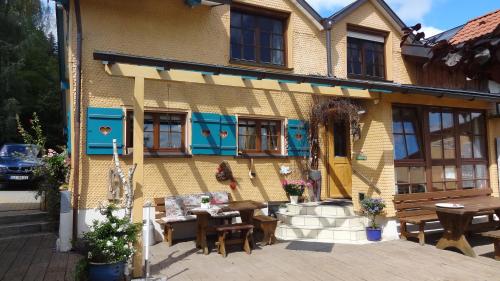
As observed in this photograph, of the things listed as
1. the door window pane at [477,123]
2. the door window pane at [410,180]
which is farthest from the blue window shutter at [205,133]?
the door window pane at [477,123]

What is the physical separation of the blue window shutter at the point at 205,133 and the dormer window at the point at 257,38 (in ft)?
5.42

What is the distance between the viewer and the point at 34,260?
5883 millimetres

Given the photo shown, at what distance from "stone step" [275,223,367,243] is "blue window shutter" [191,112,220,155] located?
237 centimetres

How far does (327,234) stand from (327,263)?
5.56 feet

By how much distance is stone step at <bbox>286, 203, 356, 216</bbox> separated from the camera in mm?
8016

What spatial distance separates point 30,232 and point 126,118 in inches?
121

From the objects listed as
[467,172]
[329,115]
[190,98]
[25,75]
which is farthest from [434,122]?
[25,75]

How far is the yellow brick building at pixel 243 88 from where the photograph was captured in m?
7.25

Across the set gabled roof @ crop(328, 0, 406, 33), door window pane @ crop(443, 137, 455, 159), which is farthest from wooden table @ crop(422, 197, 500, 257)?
gabled roof @ crop(328, 0, 406, 33)

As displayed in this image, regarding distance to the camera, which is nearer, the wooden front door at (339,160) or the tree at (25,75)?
the wooden front door at (339,160)

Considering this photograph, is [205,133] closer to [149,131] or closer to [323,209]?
[149,131]

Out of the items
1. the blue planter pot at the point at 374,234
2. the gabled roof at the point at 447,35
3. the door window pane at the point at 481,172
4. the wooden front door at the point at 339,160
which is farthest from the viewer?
the wooden front door at the point at 339,160

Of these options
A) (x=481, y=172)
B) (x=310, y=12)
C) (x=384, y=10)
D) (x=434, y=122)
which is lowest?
(x=481, y=172)

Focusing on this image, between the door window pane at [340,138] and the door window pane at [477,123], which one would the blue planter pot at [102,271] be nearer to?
the door window pane at [340,138]
